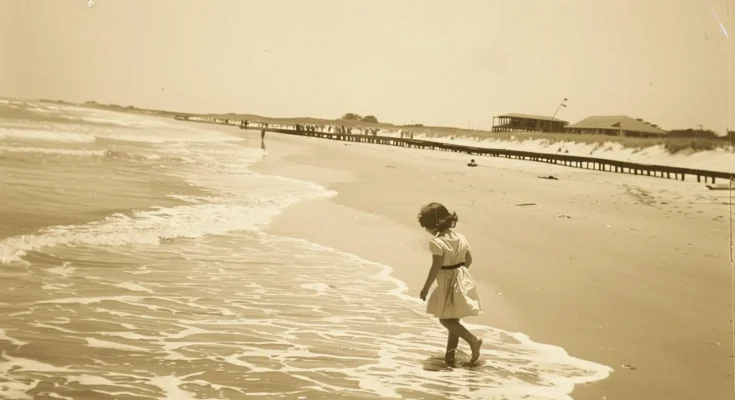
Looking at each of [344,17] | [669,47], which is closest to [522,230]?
[669,47]

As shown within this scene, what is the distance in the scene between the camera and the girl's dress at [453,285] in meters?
3.41

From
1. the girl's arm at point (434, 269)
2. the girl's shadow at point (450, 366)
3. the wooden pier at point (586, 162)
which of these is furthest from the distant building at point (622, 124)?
the girl's arm at point (434, 269)

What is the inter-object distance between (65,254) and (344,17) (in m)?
4.80

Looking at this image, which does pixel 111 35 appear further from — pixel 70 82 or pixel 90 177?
pixel 90 177

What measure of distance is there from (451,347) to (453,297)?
364 mm

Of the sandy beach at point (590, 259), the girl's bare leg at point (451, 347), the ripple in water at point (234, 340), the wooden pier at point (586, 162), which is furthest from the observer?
the wooden pier at point (586, 162)

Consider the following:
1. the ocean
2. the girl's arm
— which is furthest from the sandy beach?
the girl's arm

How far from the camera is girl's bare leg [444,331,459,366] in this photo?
360cm

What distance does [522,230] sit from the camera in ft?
24.4

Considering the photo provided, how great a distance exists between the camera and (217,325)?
13.6 feet

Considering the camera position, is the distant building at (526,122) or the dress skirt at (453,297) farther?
the distant building at (526,122)

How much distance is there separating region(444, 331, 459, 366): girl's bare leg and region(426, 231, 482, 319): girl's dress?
0.20 metres

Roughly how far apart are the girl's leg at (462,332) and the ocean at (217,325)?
13 cm

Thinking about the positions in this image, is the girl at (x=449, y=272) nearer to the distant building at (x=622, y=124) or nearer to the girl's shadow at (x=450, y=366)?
the girl's shadow at (x=450, y=366)
